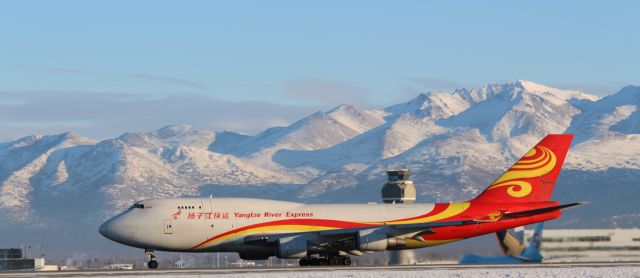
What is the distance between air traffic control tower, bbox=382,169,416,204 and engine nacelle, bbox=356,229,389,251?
74.8 metres

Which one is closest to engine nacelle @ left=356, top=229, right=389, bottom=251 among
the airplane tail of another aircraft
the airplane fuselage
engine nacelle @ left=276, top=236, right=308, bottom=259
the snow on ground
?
the airplane fuselage

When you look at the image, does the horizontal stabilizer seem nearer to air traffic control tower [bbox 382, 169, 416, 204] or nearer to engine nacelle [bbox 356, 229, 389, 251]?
engine nacelle [bbox 356, 229, 389, 251]

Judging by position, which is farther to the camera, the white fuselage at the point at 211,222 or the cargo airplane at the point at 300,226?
the white fuselage at the point at 211,222

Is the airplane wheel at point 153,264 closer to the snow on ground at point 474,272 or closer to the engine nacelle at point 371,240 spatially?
the snow on ground at point 474,272

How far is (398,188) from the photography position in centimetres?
15275

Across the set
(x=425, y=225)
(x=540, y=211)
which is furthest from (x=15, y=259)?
(x=540, y=211)

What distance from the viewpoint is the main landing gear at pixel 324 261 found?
3049 inches

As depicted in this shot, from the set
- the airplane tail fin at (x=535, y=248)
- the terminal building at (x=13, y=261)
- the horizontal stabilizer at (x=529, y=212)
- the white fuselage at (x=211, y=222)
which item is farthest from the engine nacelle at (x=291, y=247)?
the terminal building at (x=13, y=261)

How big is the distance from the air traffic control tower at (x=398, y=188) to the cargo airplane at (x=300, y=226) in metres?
71.3

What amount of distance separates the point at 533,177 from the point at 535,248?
489 centimetres

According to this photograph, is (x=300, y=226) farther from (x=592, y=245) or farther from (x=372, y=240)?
(x=592, y=245)

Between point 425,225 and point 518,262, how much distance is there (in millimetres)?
7139

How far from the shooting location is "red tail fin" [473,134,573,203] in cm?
8181

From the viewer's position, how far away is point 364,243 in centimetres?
7612
